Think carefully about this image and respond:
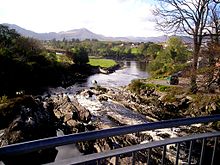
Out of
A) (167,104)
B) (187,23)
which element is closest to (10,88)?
(167,104)

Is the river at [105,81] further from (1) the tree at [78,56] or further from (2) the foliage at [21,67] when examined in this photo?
(1) the tree at [78,56]

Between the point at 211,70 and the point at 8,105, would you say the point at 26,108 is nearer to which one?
the point at 8,105

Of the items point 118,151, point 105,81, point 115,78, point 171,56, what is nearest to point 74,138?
point 118,151

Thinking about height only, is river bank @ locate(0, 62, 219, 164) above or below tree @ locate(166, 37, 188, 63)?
below

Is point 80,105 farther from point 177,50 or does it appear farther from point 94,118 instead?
point 177,50

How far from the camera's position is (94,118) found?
2169cm

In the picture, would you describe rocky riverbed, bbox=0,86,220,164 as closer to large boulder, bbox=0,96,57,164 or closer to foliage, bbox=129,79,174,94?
large boulder, bbox=0,96,57,164

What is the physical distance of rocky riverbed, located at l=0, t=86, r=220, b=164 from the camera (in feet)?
47.1

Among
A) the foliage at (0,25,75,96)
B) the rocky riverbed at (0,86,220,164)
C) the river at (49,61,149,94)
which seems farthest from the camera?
the river at (49,61,149,94)

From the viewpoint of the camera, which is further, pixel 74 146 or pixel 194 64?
pixel 194 64

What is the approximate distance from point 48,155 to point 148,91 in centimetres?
2154

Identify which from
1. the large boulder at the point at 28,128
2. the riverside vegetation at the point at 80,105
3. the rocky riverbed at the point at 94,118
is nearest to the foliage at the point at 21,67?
the riverside vegetation at the point at 80,105

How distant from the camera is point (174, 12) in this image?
27828 mm

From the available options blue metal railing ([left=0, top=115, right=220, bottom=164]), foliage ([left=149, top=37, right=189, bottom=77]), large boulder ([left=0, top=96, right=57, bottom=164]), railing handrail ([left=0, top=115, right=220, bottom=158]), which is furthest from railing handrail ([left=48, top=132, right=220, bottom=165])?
foliage ([left=149, top=37, right=189, bottom=77])
